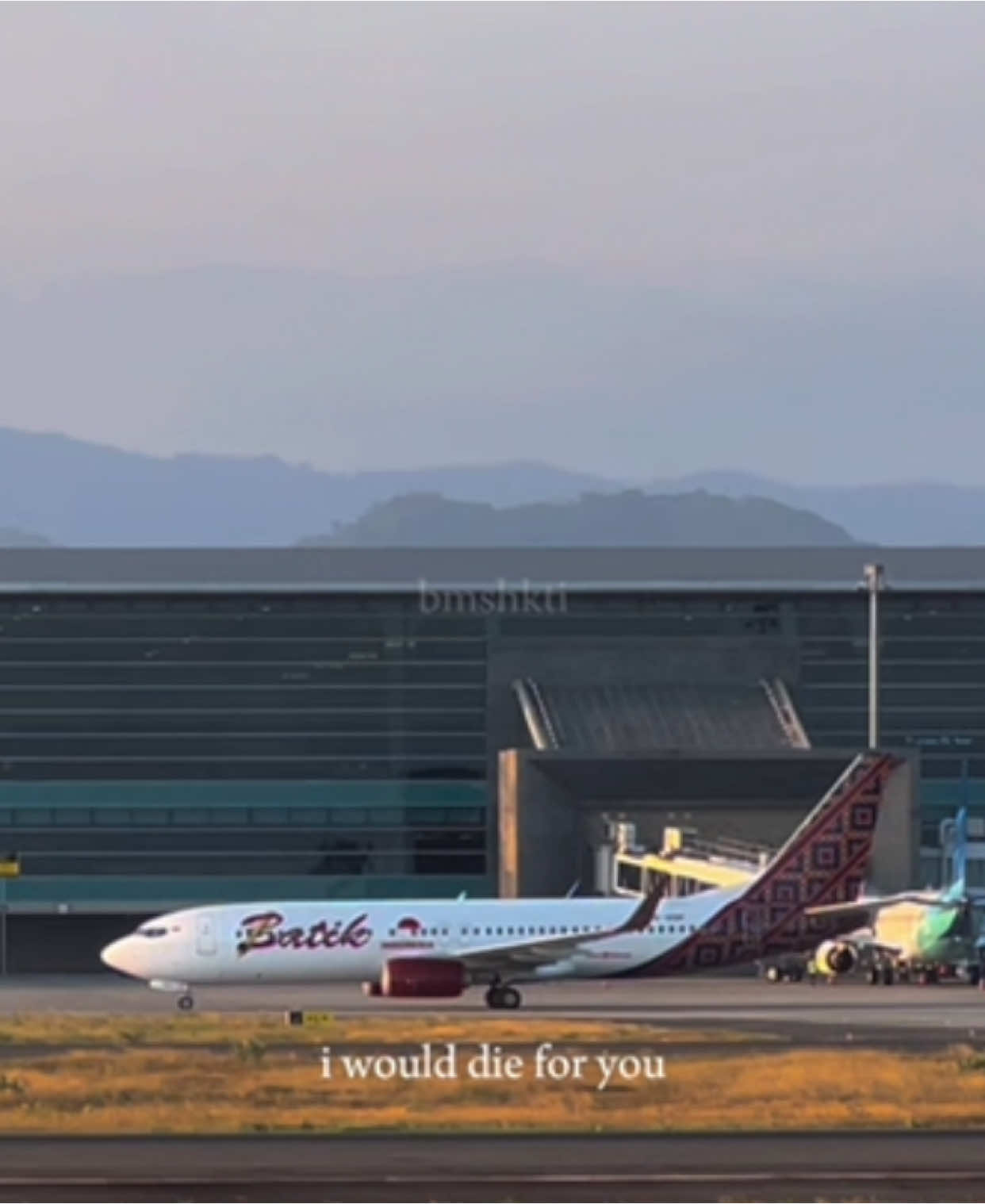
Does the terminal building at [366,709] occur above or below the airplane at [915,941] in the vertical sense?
above

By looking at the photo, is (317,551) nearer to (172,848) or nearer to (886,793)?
(172,848)

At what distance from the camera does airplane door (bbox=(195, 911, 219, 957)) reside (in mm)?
70438

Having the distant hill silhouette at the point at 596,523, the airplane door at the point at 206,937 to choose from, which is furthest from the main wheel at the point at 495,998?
the distant hill silhouette at the point at 596,523

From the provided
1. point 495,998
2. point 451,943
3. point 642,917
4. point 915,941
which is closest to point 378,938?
point 451,943

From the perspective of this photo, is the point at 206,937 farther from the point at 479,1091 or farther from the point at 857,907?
the point at 479,1091

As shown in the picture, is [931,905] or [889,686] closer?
[931,905]

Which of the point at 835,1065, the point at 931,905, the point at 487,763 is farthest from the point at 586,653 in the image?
the point at 835,1065

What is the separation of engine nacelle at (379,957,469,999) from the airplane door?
4418 mm

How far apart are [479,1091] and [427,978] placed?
26938 mm

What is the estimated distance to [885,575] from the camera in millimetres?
108750

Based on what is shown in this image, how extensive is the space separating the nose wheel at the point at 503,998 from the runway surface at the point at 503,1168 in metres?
32.3

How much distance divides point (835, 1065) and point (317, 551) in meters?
67.9

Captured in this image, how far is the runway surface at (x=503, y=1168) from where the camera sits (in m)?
30.2

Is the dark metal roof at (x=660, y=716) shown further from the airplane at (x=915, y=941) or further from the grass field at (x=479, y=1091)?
the grass field at (x=479, y=1091)
